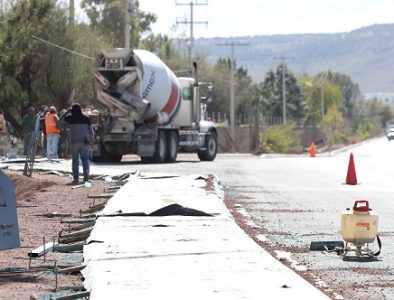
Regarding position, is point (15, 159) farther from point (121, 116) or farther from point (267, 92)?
point (267, 92)

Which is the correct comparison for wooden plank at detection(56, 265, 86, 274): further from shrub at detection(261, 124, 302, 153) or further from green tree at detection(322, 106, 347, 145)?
green tree at detection(322, 106, 347, 145)

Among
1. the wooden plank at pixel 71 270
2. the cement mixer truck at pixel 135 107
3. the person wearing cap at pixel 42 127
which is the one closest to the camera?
the wooden plank at pixel 71 270

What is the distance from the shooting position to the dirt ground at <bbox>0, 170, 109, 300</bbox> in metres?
9.99

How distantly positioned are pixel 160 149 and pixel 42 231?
24743mm

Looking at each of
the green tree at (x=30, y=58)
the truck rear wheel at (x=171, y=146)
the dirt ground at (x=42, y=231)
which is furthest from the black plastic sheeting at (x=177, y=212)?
the green tree at (x=30, y=58)

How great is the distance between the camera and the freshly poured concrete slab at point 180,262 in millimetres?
9211

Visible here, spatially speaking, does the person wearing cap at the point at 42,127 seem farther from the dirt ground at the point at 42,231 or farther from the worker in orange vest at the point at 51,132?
the dirt ground at the point at 42,231

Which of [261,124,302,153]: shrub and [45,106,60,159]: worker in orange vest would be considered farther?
[261,124,302,153]: shrub

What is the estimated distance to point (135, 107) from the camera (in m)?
38.3

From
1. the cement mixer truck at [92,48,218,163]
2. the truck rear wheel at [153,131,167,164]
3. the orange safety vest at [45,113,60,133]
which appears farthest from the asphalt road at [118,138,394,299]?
the orange safety vest at [45,113,60,133]

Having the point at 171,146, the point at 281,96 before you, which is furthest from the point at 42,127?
the point at 281,96

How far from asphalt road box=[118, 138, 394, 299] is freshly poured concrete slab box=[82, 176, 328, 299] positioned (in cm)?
56

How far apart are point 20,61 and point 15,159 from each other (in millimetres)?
11133

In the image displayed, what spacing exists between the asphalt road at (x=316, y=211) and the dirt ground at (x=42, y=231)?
96.2 inches
